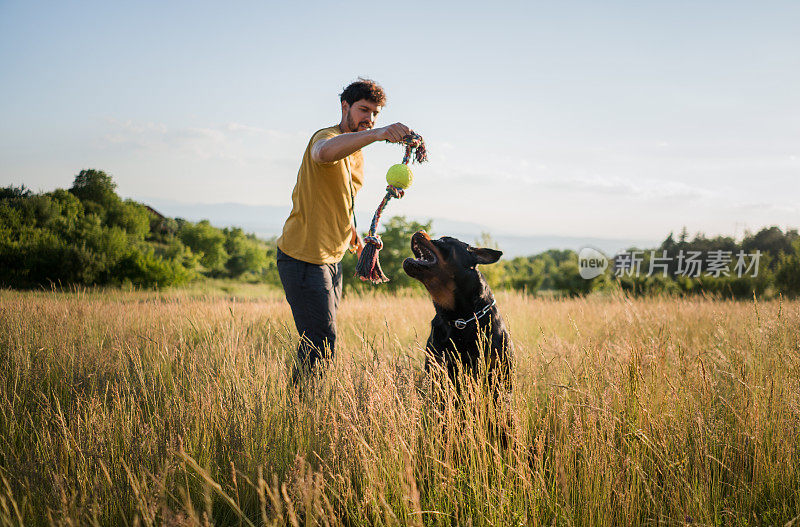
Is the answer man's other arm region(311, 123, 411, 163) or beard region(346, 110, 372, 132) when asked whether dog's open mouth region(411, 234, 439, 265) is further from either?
beard region(346, 110, 372, 132)

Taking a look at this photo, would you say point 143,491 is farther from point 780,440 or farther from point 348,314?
point 348,314

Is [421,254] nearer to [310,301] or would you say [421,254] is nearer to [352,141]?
[310,301]

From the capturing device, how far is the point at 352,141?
A: 2.58m

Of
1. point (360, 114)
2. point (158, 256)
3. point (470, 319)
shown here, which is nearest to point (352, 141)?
point (360, 114)

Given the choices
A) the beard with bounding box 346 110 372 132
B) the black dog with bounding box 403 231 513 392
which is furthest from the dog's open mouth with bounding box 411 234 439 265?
the beard with bounding box 346 110 372 132

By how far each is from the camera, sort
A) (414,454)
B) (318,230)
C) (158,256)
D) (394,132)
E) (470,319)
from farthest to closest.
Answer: (158,256), (318,230), (470,319), (394,132), (414,454)

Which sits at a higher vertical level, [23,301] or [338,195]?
[338,195]

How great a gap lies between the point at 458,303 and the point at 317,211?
1281mm

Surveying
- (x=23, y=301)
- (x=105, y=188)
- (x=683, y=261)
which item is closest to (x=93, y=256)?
(x=105, y=188)

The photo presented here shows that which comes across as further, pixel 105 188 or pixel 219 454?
pixel 105 188

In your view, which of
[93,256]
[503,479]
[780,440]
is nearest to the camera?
[503,479]

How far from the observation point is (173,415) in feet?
8.18

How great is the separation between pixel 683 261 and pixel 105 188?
2308cm

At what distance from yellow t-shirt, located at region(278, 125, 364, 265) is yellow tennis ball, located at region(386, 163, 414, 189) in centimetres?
34
